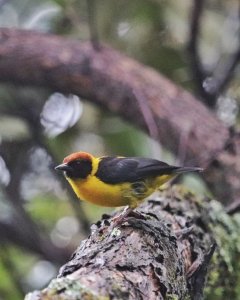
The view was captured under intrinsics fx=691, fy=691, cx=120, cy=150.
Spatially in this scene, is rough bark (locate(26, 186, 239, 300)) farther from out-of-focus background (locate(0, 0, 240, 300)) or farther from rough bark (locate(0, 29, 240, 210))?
out-of-focus background (locate(0, 0, 240, 300))

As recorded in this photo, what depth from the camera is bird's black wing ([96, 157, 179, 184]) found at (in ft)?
7.71

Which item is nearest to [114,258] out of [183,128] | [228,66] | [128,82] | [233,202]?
[233,202]

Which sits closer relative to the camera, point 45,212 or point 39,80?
point 39,80

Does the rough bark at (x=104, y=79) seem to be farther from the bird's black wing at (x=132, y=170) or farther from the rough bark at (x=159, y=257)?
the bird's black wing at (x=132, y=170)

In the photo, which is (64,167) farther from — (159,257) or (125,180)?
(159,257)

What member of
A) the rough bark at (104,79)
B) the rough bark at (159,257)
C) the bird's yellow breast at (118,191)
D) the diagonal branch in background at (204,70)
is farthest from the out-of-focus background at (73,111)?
the bird's yellow breast at (118,191)

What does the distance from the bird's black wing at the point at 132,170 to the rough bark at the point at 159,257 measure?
0.41 ft

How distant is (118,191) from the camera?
2350 mm

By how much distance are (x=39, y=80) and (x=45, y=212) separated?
75 centimetres

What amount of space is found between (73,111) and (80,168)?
1.46 metres

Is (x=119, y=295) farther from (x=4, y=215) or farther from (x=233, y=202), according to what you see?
(x=4, y=215)

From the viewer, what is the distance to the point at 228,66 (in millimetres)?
3879

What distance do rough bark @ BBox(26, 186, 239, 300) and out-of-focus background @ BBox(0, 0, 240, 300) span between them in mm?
1034

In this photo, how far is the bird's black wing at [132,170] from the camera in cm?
235
